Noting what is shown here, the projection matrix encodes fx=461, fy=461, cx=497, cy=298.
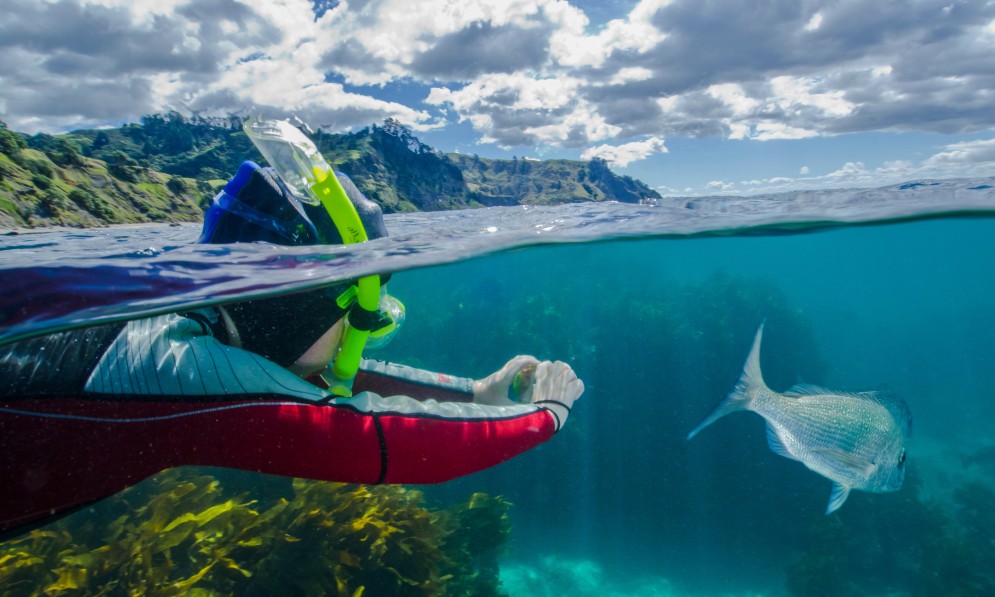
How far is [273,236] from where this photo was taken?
3145mm

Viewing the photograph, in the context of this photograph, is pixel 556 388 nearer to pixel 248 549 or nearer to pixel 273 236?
pixel 273 236

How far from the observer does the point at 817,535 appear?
472 inches

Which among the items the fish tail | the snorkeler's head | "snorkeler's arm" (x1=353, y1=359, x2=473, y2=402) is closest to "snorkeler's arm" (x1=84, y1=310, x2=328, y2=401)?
the snorkeler's head

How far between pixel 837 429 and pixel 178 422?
5.90 metres

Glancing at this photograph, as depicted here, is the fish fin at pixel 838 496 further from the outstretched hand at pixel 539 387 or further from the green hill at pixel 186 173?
the green hill at pixel 186 173

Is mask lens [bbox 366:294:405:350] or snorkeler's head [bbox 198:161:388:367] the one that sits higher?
snorkeler's head [bbox 198:161:388:367]

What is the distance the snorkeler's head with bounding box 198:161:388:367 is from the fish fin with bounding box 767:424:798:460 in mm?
4758

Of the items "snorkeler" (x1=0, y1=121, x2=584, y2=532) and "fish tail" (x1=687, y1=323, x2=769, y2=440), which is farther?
"fish tail" (x1=687, y1=323, x2=769, y2=440)

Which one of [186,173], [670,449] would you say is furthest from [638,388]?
[186,173]

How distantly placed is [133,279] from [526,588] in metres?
10.7

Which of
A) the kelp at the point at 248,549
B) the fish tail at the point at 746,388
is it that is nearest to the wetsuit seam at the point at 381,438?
the fish tail at the point at 746,388

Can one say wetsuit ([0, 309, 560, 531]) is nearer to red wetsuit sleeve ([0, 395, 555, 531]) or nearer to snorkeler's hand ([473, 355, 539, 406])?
red wetsuit sleeve ([0, 395, 555, 531])

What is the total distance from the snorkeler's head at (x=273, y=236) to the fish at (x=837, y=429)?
157 inches

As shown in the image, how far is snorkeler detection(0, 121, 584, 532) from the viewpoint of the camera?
7.27 feet
